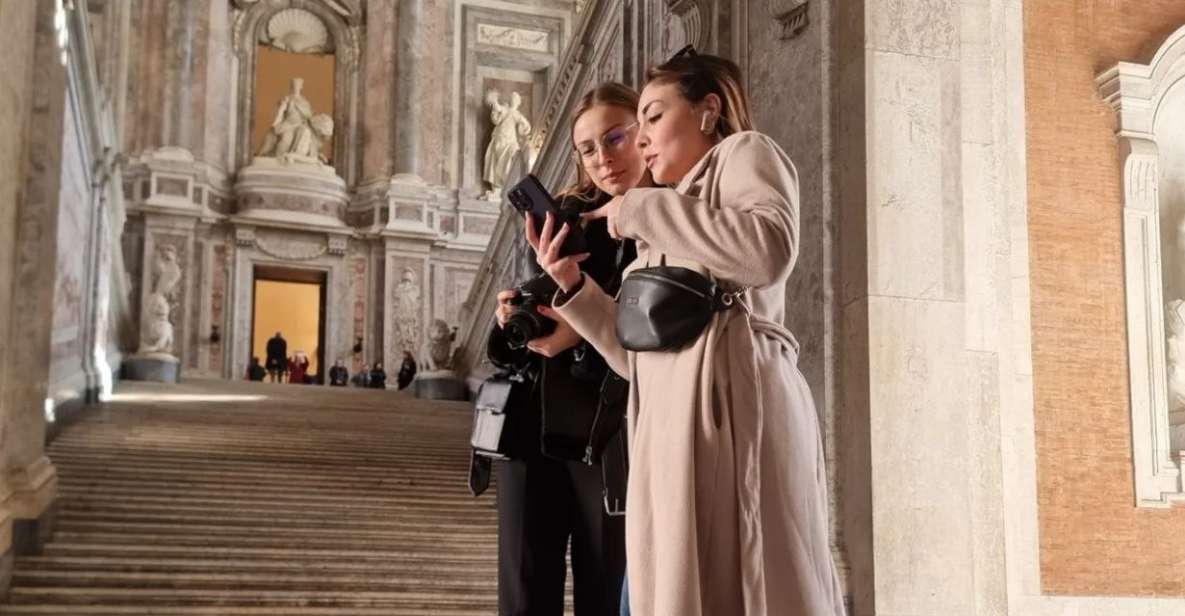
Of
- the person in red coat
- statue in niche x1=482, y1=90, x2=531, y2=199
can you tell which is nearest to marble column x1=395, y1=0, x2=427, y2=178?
statue in niche x1=482, y1=90, x2=531, y2=199

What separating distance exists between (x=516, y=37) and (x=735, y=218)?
68.7 ft

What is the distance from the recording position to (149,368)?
14.0 metres

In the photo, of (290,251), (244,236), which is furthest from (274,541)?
(290,251)

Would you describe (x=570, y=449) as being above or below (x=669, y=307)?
below

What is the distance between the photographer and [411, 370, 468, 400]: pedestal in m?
14.2

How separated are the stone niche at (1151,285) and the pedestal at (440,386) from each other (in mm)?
8973

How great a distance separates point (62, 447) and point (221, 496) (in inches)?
57.9

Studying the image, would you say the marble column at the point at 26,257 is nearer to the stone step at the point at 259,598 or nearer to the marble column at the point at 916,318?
the stone step at the point at 259,598

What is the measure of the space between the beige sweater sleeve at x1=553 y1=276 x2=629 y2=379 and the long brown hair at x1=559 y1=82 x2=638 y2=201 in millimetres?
401

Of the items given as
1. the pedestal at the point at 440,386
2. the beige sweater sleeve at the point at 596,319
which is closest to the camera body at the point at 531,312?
the beige sweater sleeve at the point at 596,319

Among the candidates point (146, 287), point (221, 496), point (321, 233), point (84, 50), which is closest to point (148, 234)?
point (146, 287)

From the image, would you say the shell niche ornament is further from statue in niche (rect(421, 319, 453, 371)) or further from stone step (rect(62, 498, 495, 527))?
stone step (rect(62, 498, 495, 527))

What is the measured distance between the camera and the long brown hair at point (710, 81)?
7.57 ft

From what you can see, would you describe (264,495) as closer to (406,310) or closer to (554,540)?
(554,540)
